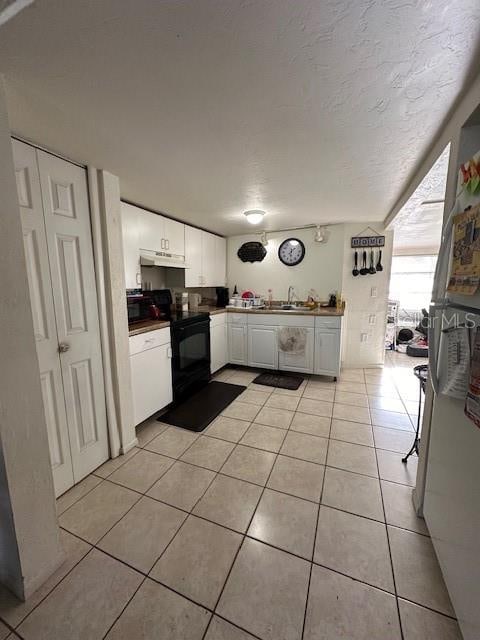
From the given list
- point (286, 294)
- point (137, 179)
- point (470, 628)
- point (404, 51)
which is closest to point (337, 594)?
point (470, 628)

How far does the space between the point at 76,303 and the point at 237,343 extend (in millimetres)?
2284

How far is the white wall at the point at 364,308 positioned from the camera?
3.43 m

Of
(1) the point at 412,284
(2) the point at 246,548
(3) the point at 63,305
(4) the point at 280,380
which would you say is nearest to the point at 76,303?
(3) the point at 63,305

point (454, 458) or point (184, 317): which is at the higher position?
point (184, 317)

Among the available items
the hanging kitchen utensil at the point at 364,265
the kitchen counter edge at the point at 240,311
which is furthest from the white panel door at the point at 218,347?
the hanging kitchen utensil at the point at 364,265

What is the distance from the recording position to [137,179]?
1864mm

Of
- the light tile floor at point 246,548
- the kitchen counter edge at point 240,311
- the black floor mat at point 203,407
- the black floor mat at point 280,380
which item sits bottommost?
the light tile floor at point 246,548

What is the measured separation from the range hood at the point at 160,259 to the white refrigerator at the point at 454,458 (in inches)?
87.1

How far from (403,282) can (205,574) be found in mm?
5766

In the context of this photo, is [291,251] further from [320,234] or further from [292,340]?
[292,340]

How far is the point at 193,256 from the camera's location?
327 cm

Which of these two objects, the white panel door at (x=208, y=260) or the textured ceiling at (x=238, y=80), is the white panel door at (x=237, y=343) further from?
the textured ceiling at (x=238, y=80)

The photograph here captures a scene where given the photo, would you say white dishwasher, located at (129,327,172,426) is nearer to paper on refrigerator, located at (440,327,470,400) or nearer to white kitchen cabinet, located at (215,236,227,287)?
white kitchen cabinet, located at (215,236,227,287)

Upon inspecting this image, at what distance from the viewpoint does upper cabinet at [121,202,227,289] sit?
227 centimetres
